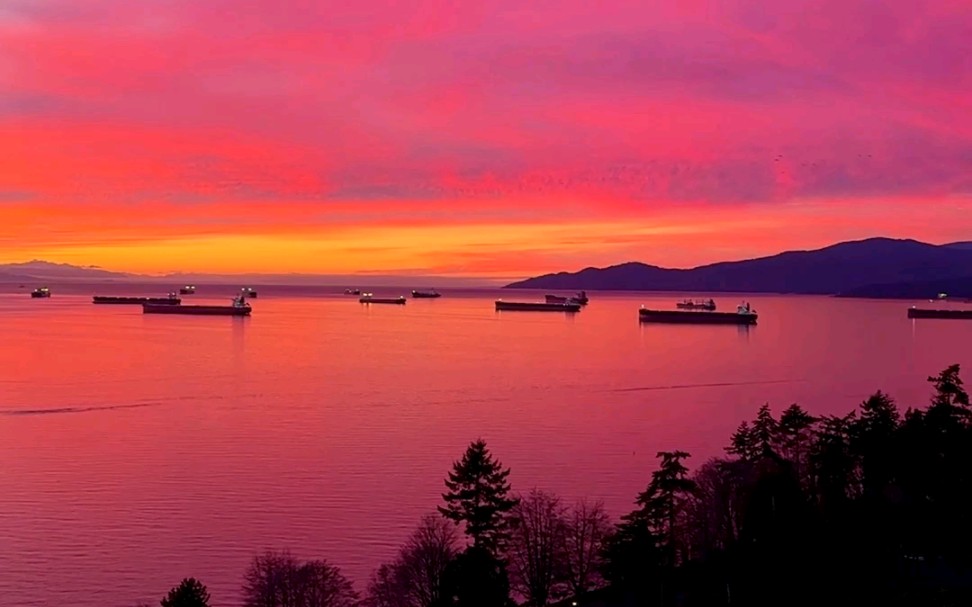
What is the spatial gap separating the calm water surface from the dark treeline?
75.6 inches

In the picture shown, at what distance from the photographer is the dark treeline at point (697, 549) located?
46.3 ft

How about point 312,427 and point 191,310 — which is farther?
point 191,310

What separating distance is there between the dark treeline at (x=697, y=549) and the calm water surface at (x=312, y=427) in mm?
1920

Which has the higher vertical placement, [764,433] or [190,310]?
[190,310]

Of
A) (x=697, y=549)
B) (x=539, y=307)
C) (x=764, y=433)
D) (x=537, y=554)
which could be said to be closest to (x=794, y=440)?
(x=764, y=433)

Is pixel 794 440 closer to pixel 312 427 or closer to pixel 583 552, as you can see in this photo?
pixel 583 552

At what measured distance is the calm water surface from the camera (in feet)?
59.2

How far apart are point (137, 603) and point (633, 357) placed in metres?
41.3

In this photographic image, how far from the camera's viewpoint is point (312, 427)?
29.7 metres

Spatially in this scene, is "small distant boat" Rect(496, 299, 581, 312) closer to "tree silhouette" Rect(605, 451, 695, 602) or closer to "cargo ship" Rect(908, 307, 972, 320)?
"cargo ship" Rect(908, 307, 972, 320)

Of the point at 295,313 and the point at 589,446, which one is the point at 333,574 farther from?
the point at 295,313

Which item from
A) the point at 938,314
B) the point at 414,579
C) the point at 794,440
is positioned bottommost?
the point at 414,579

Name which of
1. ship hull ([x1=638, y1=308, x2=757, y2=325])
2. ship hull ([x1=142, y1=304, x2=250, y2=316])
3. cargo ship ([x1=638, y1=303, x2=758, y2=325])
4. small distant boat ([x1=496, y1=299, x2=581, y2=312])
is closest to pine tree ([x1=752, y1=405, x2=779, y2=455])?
cargo ship ([x1=638, y1=303, x2=758, y2=325])

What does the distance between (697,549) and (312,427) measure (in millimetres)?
15715
